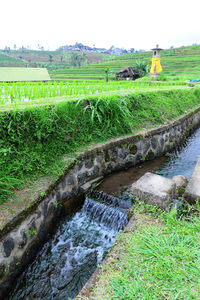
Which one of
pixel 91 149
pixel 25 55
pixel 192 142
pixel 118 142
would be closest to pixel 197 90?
pixel 192 142

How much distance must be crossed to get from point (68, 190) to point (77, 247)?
0.92m

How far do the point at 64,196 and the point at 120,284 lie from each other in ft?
6.14

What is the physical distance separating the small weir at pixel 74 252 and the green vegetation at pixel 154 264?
2.94 ft

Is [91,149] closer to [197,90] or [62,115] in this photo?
[62,115]

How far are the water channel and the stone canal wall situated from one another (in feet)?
0.56

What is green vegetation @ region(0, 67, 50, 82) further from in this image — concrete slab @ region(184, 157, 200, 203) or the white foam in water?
concrete slab @ region(184, 157, 200, 203)

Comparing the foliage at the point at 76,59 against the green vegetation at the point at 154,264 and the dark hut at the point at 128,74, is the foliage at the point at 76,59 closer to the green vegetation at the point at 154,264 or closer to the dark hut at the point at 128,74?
the dark hut at the point at 128,74

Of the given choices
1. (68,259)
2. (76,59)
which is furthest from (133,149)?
(76,59)

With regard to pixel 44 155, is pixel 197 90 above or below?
above

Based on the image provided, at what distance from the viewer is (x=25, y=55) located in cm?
7750

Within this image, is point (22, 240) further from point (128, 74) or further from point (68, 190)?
point (128, 74)

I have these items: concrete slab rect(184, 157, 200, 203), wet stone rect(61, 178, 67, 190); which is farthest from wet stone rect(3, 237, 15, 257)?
concrete slab rect(184, 157, 200, 203)

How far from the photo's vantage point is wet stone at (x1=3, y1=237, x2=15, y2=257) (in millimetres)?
2146

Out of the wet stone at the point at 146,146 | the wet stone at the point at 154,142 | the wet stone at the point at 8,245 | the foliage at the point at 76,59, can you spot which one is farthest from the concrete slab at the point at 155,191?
the foliage at the point at 76,59
